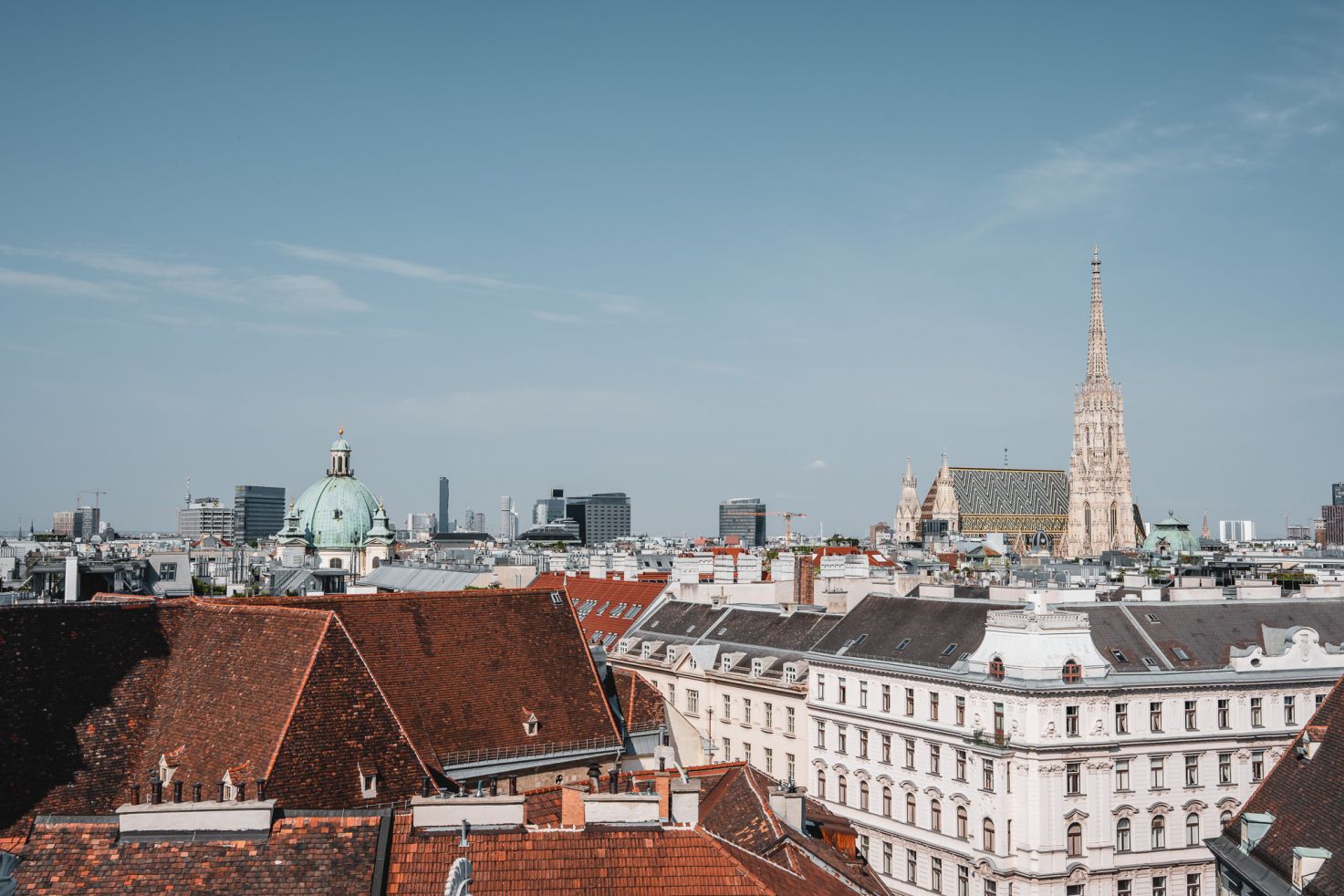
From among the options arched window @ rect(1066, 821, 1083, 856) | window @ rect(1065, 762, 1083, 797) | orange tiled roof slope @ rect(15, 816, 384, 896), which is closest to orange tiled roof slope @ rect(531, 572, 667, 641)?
window @ rect(1065, 762, 1083, 797)

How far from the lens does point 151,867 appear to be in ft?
A: 79.5

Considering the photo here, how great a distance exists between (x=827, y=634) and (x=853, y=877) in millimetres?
39840

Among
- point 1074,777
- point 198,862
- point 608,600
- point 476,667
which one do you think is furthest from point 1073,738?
point 608,600

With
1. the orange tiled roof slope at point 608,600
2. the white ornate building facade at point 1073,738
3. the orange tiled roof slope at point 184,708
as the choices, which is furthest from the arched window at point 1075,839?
the orange tiled roof slope at point 608,600

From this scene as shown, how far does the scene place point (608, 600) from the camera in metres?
104

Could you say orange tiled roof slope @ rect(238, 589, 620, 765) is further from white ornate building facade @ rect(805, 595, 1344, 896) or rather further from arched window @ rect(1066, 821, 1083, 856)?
arched window @ rect(1066, 821, 1083, 856)

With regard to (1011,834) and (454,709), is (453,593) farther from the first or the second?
(1011,834)

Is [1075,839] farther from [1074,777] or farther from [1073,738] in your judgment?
[1073,738]

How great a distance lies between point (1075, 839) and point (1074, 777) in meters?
2.60

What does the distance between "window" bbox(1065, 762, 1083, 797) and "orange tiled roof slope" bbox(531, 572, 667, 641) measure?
43.9 metres

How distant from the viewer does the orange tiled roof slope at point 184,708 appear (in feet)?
118

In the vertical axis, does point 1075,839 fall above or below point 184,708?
below

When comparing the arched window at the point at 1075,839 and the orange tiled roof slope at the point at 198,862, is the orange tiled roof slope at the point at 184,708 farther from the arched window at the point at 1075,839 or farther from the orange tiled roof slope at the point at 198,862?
the arched window at the point at 1075,839

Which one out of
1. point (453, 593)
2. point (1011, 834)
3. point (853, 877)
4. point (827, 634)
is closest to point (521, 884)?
point (853, 877)
